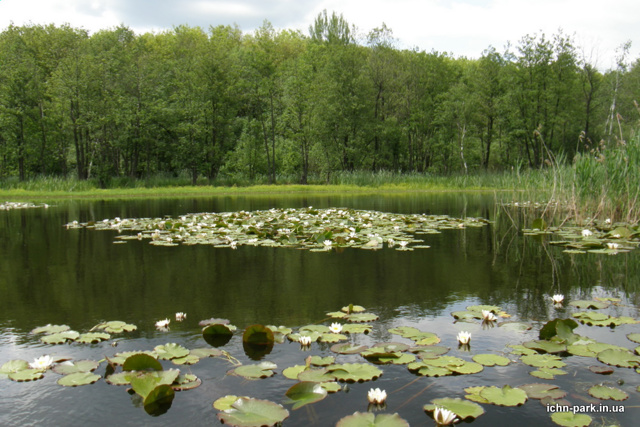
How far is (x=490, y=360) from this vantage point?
3.08m

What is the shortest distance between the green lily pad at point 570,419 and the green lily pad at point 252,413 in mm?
1332

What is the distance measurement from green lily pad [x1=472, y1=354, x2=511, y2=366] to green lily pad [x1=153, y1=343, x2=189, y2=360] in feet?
6.35

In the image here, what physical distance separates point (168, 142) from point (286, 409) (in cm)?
4073

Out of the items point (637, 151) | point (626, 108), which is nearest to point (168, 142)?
point (637, 151)

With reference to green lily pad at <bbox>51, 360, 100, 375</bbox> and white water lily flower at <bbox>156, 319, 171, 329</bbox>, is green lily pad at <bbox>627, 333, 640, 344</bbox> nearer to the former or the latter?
white water lily flower at <bbox>156, 319, 171, 329</bbox>

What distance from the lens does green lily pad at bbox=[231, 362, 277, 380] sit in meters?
2.89

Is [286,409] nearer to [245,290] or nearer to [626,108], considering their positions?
[245,290]

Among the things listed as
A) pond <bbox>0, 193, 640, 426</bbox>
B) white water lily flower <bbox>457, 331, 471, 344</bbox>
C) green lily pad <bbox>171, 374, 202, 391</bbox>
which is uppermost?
white water lily flower <bbox>457, 331, 471, 344</bbox>

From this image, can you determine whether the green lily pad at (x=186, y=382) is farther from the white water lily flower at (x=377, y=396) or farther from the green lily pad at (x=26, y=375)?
the white water lily flower at (x=377, y=396)

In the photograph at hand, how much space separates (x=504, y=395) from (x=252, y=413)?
1354mm

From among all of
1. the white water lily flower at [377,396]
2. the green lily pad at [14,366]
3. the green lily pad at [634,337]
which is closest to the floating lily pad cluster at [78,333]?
the green lily pad at [14,366]

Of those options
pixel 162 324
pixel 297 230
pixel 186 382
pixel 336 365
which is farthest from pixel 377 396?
pixel 297 230

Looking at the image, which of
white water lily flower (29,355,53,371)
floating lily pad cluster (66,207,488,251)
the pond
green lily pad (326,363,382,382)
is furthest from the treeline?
green lily pad (326,363,382,382)

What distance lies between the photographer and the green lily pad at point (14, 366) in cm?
296
